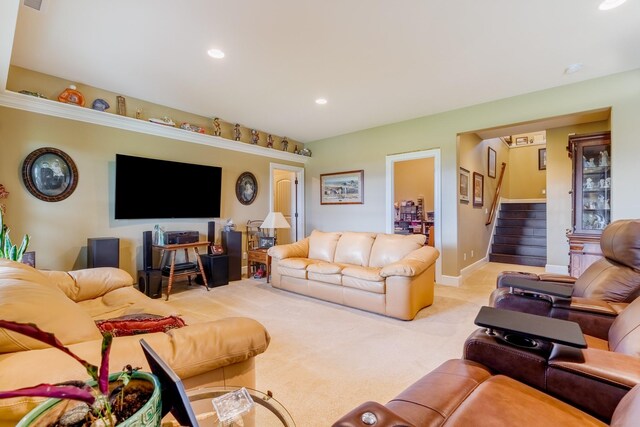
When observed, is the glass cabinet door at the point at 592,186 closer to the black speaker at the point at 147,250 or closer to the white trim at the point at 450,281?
the white trim at the point at 450,281

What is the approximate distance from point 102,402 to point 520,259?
740 centimetres

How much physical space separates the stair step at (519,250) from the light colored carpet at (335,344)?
110 inches

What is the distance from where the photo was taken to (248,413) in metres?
1.03

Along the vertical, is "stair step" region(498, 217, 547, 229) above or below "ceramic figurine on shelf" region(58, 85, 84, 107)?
below

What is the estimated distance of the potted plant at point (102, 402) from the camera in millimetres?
534

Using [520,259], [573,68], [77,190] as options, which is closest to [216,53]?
[77,190]

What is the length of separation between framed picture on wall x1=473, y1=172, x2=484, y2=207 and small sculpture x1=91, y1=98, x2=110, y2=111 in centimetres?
606

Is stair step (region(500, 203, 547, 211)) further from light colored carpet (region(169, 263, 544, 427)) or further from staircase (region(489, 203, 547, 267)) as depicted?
light colored carpet (region(169, 263, 544, 427))

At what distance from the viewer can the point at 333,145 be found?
624 centimetres

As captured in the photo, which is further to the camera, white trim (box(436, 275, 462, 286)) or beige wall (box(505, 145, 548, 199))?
beige wall (box(505, 145, 548, 199))

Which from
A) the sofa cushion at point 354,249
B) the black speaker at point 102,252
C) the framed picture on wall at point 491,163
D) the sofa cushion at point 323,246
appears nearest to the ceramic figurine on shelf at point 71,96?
the black speaker at point 102,252

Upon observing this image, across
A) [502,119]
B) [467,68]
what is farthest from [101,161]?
[502,119]

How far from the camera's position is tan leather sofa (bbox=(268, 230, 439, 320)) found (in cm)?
317

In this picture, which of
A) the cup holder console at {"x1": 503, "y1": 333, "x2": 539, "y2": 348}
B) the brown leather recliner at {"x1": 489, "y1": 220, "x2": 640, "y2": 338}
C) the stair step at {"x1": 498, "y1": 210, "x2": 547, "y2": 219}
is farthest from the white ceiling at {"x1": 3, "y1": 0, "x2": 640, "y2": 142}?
the stair step at {"x1": 498, "y1": 210, "x2": 547, "y2": 219}
